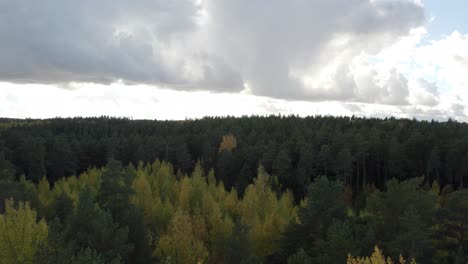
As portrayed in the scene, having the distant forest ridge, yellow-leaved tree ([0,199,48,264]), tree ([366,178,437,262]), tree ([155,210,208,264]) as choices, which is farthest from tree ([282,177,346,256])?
the distant forest ridge

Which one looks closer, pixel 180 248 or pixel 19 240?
pixel 19 240

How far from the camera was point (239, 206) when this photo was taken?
65.8m

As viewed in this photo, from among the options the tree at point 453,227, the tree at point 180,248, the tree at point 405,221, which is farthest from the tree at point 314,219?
the tree at point 453,227

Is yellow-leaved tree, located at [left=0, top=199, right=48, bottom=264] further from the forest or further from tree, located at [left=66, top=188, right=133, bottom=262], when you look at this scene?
tree, located at [left=66, top=188, right=133, bottom=262]

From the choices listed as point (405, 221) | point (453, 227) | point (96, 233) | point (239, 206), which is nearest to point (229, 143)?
point (239, 206)

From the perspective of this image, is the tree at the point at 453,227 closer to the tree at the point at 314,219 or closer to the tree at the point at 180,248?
the tree at the point at 314,219

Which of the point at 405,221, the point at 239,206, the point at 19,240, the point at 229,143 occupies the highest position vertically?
the point at 229,143

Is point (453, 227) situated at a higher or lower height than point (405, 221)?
lower

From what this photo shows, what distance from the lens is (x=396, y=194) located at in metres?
47.6

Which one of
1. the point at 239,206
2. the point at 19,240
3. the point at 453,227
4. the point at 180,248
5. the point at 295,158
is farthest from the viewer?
the point at 295,158

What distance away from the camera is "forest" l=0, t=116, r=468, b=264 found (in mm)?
35719

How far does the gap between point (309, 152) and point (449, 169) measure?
75.2 ft

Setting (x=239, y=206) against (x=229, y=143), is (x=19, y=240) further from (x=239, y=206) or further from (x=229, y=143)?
(x=229, y=143)

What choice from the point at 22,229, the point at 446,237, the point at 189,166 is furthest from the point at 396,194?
the point at 189,166
